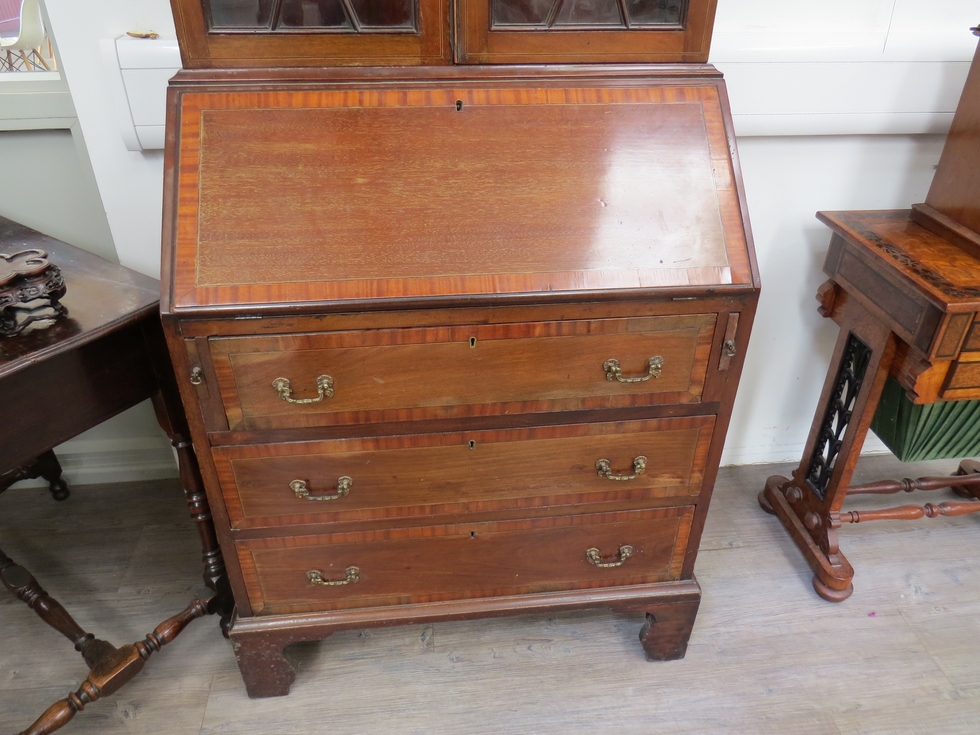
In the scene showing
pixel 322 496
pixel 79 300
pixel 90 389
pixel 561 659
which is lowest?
pixel 561 659

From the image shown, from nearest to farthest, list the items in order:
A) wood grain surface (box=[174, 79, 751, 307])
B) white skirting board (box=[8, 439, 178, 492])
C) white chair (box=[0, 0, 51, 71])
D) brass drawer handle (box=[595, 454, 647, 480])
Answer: wood grain surface (box=[174, 79, 751, 307]), brass drawer handle (box=[595, 454, 647, 480]), white chair (box=[0, 0, 51, 71]), white skirting board (box=[8, 439, 178, 492])

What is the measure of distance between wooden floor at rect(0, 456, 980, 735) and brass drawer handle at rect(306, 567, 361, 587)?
0.35m

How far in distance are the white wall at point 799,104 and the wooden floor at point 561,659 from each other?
0.84 m

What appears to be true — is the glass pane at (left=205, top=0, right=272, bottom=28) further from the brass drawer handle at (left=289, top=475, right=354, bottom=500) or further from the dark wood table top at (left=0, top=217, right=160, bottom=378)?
the brass drawer handle at (left=289, top=475, right=354, bottom=500)

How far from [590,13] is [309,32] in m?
0.50

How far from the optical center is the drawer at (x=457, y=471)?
1.25 metres

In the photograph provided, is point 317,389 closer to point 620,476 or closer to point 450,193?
point 450,193

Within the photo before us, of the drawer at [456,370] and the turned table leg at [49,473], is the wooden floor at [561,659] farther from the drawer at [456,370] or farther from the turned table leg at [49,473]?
the drawer at [456,370]

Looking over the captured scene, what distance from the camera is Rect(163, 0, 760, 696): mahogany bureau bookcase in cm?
110

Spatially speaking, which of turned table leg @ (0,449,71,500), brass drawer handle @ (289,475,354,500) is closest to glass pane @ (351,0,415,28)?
brass drawer handle @ (289,475,354,500)

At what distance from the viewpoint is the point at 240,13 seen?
1158 millimetres

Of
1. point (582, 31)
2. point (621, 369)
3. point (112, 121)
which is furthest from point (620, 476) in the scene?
point (112, 121)

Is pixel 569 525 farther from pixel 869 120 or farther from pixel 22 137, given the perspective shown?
pixel 22 137

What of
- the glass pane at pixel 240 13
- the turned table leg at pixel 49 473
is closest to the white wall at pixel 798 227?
the glass pane at pixel 240 13
